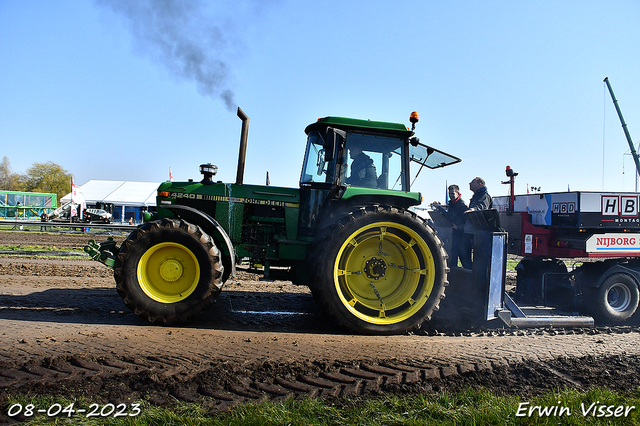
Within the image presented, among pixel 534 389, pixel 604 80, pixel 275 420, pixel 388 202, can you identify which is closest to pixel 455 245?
pixel 388 202

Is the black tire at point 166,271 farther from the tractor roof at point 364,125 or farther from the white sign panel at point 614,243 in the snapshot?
the white sign panel at point 614,243

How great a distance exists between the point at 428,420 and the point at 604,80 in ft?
87.4

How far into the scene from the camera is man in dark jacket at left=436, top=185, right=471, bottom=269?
618 centimetres

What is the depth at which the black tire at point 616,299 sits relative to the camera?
6074mm

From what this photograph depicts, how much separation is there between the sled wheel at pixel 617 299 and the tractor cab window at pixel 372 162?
12.0 feet

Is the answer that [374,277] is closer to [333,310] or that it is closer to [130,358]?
[333,310]

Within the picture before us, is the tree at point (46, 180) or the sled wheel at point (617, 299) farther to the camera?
the tree at point (46, 180)

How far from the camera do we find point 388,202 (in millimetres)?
5148

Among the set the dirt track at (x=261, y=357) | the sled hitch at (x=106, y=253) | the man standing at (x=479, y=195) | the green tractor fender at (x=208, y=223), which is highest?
the man standing at (x=479, y=195)

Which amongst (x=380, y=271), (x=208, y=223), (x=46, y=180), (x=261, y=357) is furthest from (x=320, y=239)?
(x=46, y=180)

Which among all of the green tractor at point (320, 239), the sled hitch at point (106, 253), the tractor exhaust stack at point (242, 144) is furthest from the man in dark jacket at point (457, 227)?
the sled hitch at point (106, 253)

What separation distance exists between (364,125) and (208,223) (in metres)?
2.30

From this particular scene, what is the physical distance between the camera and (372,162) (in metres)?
5.26

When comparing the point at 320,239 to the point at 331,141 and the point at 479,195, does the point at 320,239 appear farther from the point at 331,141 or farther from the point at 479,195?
the point at 479,195
